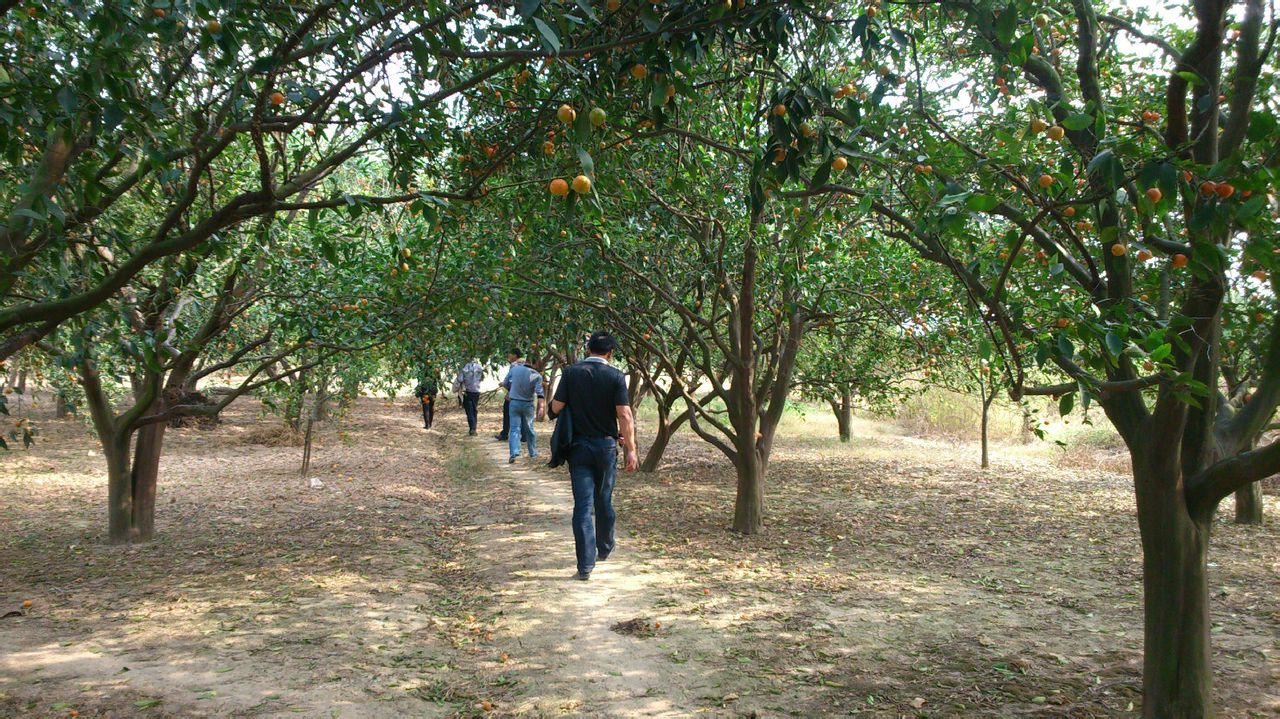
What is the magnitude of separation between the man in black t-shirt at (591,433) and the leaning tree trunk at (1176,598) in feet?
11.0

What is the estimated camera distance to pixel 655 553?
277 inches

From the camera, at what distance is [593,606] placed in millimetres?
5402

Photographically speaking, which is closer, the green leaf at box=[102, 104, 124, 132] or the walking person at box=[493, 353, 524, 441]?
the green leaf at box=[102, 104, 124, 132]

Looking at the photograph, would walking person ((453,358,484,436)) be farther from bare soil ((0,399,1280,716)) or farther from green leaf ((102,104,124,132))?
green leaf ((102,104,124,132))

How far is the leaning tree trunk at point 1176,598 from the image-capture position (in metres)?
3.50

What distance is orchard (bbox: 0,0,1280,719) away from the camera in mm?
3277

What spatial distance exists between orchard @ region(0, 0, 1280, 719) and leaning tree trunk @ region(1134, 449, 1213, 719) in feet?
0.05

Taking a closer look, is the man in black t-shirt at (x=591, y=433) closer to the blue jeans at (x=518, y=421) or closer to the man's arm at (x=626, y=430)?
the man's arm at (x=626, y=430)

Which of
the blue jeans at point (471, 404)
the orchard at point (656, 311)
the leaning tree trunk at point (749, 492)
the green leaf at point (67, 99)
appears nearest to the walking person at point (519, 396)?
the orchard at point (656, 311)

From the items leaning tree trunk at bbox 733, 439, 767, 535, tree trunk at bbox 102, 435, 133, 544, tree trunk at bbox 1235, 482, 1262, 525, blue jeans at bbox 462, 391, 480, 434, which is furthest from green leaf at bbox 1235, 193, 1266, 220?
blue jeans at bbox 462, 391, 480, 434

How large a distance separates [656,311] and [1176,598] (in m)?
5.80

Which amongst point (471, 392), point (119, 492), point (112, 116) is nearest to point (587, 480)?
point (112, 116)

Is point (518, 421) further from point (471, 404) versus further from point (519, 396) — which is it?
point (471, 404)

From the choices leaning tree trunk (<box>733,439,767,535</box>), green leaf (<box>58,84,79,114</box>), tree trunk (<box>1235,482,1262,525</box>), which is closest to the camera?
green leaf (<box>58,84,79,114</box>)
